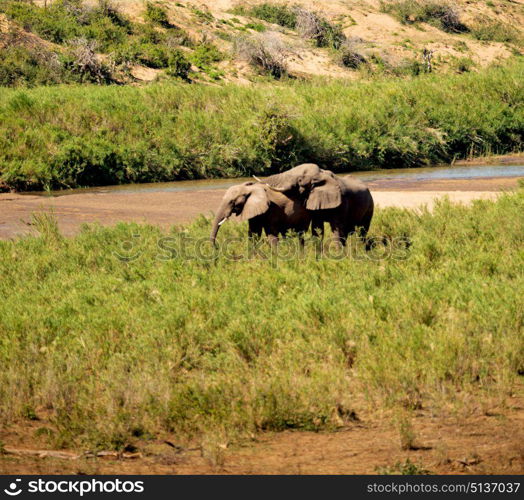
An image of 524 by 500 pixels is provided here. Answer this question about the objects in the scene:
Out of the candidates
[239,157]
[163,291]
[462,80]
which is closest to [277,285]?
[163,291]

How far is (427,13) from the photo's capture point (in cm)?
6756

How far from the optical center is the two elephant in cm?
1180

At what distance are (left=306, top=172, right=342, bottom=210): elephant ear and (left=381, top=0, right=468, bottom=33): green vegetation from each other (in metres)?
56.4

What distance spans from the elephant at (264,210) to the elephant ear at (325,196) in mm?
304

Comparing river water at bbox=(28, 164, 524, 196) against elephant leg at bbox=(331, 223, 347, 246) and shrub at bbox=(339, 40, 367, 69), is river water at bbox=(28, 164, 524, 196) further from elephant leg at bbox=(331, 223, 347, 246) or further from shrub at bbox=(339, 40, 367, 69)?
shrub at bbox=(339, 40, 367, 69)

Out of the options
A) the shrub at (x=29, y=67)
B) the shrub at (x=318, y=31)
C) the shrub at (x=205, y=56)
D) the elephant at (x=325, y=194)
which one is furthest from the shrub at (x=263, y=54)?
the elephant at (x=325, y=194)

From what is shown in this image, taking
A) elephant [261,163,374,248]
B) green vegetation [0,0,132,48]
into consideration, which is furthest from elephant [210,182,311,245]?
green vegetation [0,0,132,48]

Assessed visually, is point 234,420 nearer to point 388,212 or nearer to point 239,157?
point 388,212

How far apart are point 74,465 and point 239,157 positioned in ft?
75.0

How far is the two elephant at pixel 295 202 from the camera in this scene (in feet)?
38.7

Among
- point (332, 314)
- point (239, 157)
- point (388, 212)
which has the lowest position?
point (239, 157)

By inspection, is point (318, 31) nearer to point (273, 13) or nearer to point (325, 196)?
point (273, 13)

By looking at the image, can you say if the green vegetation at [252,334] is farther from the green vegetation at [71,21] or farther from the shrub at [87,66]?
the green vegetation at [71,21]

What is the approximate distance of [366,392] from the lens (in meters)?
7.00
